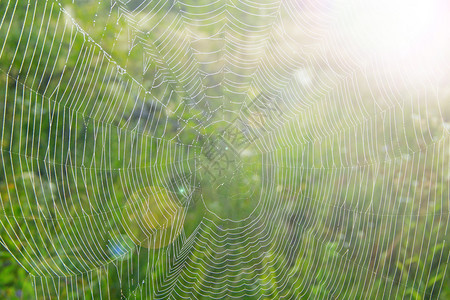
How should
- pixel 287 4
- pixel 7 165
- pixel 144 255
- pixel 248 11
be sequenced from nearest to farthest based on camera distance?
pixel 7 165 → pixel 144 255 → pixel 287 4 → pixel 248 11

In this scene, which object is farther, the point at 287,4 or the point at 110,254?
the point at 287,4

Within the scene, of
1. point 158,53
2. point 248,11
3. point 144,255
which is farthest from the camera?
point 248,11

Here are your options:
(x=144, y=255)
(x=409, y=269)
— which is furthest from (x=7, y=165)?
(x=409, y=269)

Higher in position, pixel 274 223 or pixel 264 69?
pixel 264 69

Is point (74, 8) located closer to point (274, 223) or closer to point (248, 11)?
point (248, 11)

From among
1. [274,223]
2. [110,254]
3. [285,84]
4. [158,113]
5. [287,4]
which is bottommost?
[110,254]

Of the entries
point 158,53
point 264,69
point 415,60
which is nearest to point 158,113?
point 158,53
